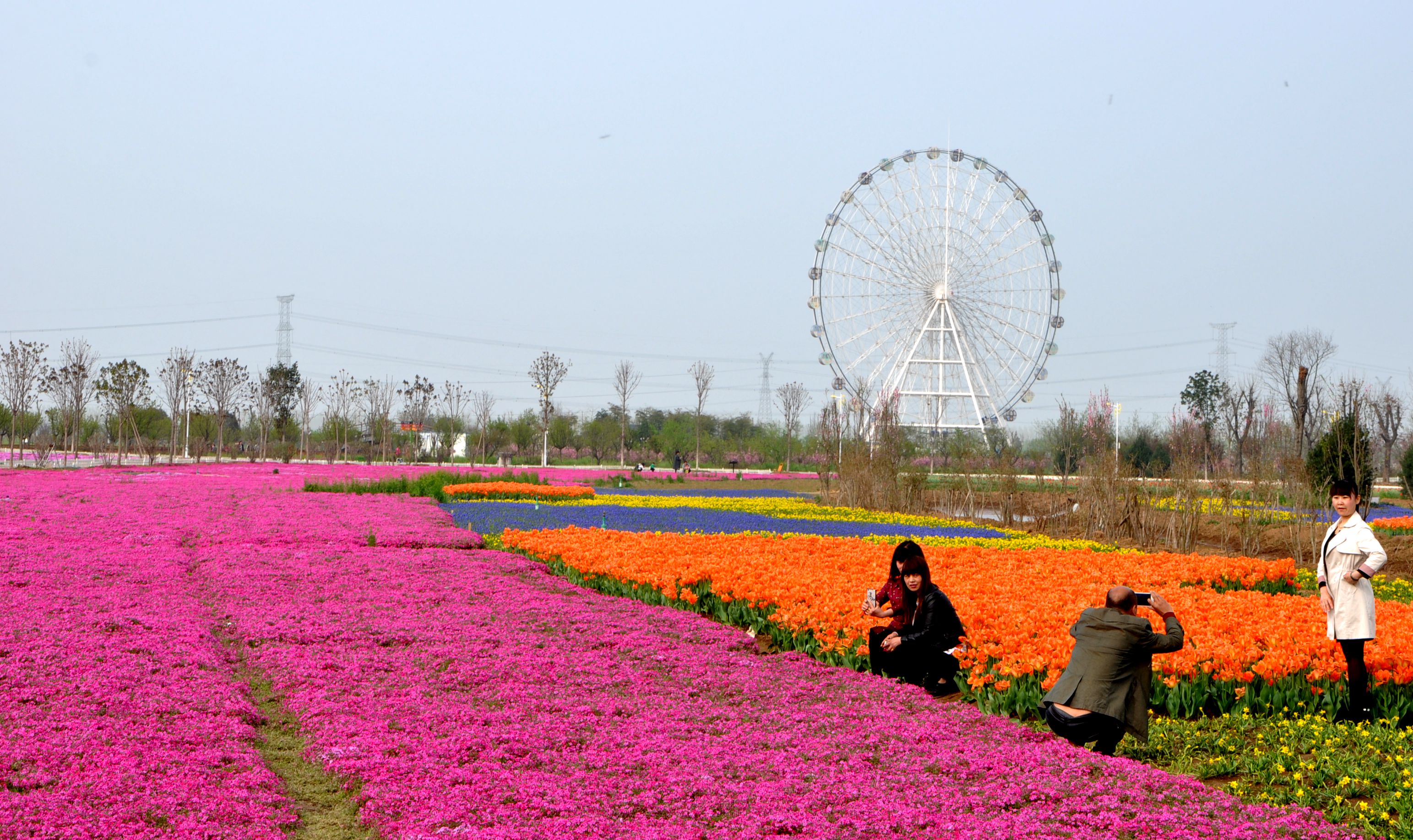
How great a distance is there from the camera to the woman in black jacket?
824cm

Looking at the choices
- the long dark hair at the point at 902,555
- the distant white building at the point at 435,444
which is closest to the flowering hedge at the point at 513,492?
the long dark hair at the point at 902,555

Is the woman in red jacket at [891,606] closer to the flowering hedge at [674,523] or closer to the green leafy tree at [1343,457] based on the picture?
the flowering hedge at [674,523]

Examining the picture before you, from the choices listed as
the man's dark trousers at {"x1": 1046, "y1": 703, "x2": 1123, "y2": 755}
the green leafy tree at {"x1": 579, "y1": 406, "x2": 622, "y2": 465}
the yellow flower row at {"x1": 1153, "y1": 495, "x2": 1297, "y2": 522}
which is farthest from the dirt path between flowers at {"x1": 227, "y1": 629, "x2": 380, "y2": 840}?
the green leafy tree at {"x1": 579, "y1": 406, "x2": 622, "y2": 465}

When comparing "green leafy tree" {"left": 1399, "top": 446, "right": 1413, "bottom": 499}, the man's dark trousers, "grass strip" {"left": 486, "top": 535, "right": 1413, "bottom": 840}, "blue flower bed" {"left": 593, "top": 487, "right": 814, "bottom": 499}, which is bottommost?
"grass strip" {"left": 486, "top": 535, "right": 1413, "bottom": 840}

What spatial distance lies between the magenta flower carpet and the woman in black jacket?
304 mm

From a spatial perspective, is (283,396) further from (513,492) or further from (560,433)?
(513,492)

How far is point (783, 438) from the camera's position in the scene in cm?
8038

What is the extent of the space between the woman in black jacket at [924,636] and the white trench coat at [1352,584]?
2.65 meters

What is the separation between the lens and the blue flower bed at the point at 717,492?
34719 millimetres

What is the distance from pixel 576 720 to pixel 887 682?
101 inches

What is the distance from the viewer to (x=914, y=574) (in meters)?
8.23

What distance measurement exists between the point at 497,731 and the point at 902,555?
3345 millimetres

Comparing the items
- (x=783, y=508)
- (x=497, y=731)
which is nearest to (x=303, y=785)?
(x=497, y=731)

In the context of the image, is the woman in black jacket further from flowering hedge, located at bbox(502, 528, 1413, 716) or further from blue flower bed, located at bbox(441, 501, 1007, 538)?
blue flower bed, located at bbox(441, 501, 1007, 538)
